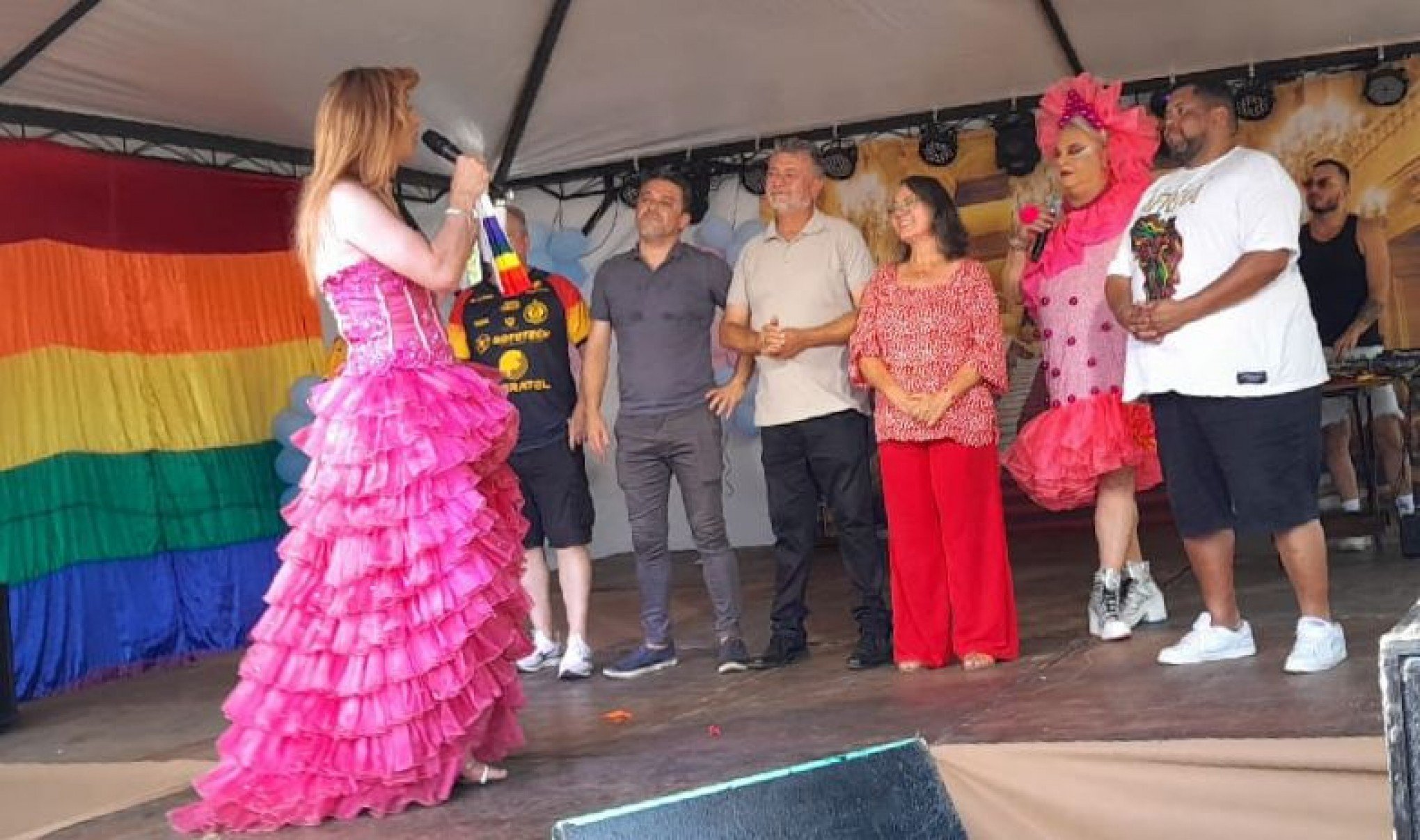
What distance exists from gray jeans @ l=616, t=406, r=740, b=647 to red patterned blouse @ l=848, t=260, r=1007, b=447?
722mm

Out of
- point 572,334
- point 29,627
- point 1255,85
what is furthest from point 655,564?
point 1255,85

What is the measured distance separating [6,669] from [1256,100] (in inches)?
261

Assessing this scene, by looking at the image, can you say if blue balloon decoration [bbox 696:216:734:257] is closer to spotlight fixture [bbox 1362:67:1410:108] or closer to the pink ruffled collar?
spotlight fixture [bbox 1362:67:1410:108]

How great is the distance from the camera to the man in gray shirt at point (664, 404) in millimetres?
5223

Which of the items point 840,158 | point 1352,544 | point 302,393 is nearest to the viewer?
point 1352,544

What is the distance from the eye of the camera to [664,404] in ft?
17.2

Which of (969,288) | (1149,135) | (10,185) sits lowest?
(969,288)

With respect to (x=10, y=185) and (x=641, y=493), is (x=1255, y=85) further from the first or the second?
(x=10, y=185)

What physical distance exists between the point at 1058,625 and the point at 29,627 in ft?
14.1

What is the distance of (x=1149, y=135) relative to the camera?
490 cm

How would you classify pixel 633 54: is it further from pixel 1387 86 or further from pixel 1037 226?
pixel 1387 86

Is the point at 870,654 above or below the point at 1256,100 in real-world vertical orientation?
below

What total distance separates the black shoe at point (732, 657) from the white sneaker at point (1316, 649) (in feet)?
6.01

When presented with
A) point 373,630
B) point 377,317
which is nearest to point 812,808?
point 373,630
